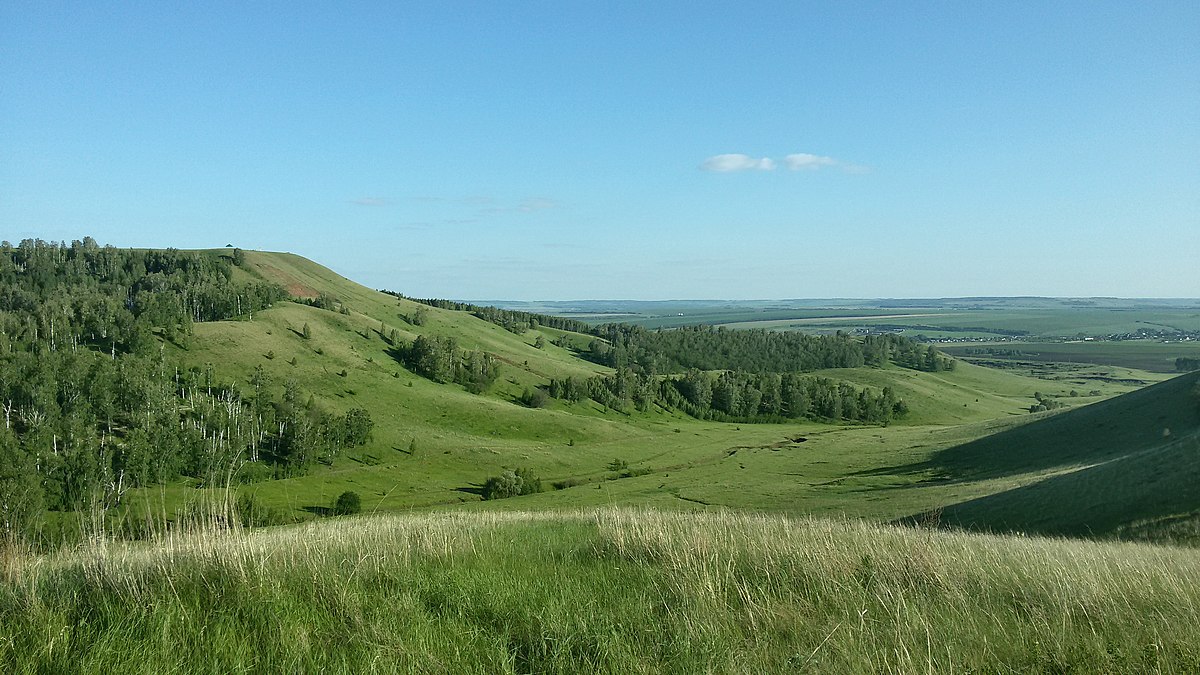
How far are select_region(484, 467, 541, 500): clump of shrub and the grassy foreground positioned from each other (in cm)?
8501

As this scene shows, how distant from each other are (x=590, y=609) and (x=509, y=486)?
9009 centimetres

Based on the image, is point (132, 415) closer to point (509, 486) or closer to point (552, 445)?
point (552, 445)

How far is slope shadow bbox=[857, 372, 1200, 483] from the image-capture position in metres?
54.4

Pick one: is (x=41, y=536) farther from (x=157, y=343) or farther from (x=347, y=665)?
(x=157, y=343)

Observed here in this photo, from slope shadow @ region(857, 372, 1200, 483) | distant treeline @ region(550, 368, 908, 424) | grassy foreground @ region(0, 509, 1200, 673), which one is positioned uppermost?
grassy foreground @ region(0, 509, 1200, 673)

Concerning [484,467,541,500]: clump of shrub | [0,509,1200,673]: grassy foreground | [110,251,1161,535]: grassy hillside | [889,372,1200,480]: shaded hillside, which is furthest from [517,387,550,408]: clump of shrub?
[0,509,1200,673]: grassy foreground

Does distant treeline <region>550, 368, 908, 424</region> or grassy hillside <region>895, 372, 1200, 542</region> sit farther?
distant treeline <region>550, 368, 908, 424</region>

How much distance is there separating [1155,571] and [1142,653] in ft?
11.5

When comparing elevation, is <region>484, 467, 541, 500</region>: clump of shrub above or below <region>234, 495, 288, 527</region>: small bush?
below

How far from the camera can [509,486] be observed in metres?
94.3

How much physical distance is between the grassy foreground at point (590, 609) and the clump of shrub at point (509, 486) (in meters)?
85.0

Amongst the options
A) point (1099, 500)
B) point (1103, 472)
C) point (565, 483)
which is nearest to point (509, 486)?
point (565, 483)

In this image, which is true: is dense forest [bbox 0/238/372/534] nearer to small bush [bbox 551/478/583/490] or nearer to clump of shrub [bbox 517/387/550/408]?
small bush [bbox 551/478/583/490]

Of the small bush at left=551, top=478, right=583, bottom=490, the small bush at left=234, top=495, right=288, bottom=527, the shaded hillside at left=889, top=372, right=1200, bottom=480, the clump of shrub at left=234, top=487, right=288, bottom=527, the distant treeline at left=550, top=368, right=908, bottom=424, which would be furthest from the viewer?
the distant treeline at left=550, top=368, right=908, bottom=424
